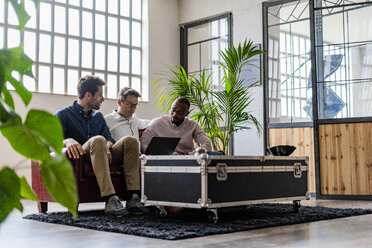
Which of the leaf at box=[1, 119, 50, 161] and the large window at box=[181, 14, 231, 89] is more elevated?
the large window at box=[181, 14, 231, 89]

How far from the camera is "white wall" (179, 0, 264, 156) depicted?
261 inches

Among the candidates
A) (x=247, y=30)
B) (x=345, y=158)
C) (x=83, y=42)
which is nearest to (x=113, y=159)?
(x=345, y=158)

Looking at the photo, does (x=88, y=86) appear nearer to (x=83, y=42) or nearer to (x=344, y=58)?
(x=83, y=42)

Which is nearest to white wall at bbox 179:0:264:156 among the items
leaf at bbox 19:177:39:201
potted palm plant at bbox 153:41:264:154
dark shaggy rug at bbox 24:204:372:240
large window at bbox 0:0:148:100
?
potted palm plant at bbox 153:41:264:154

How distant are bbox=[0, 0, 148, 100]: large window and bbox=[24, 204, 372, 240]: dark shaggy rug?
10.1 feet

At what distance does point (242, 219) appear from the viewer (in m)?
3.31

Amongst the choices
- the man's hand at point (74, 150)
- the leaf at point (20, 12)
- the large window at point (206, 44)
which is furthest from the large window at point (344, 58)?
the leaf at point (20, 12)

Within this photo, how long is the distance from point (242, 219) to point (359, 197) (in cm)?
258

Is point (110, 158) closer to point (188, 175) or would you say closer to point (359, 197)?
point (188, 175)

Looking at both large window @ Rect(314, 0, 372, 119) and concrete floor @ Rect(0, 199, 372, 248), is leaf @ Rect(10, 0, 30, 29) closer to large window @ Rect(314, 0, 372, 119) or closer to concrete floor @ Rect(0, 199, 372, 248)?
concrete floor @ Rect(0, 199, 372, 248)

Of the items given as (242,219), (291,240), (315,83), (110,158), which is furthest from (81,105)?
(315,83)

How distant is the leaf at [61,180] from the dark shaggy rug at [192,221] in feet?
7.56

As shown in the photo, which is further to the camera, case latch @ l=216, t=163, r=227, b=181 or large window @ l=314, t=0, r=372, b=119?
large window @ l=314, t=0, r=372, b=119

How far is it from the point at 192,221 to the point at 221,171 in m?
0.39
